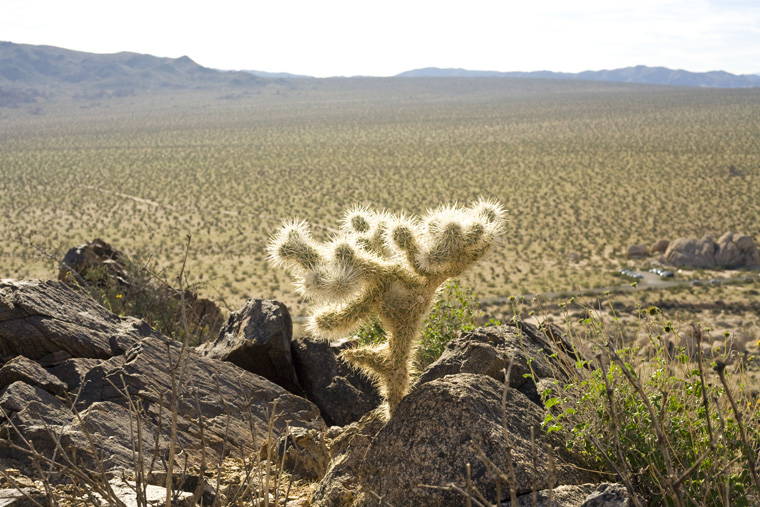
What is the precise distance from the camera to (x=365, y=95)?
138 metres

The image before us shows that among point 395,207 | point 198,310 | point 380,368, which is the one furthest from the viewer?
point 395,207

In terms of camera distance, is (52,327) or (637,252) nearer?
(52,327)

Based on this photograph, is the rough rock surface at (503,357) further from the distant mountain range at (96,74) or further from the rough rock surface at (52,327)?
the distant mountain range at (96,74)

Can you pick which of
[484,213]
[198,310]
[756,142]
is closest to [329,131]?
[756,142]

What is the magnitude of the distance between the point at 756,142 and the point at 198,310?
52.9m

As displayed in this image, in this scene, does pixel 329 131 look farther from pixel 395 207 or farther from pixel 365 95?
pixel 365 95

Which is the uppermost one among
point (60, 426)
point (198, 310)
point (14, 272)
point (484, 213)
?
point (484, 213)

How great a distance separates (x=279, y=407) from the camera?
207 inches

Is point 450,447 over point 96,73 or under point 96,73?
under

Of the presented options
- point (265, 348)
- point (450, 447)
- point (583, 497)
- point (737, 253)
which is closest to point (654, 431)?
point (583, 497)

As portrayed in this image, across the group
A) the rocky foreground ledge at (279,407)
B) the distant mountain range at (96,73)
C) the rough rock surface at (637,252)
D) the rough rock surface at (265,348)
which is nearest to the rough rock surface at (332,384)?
the rocky foreground ledge at (279,407)

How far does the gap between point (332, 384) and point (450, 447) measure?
2.83m

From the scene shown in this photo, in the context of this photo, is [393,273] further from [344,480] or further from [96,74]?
[96,74]

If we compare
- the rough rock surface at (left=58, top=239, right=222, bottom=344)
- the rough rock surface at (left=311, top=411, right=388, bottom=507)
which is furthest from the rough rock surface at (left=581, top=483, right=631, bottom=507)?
the rough rock surface at (left=58, top=239, right=222, bottom=344)
